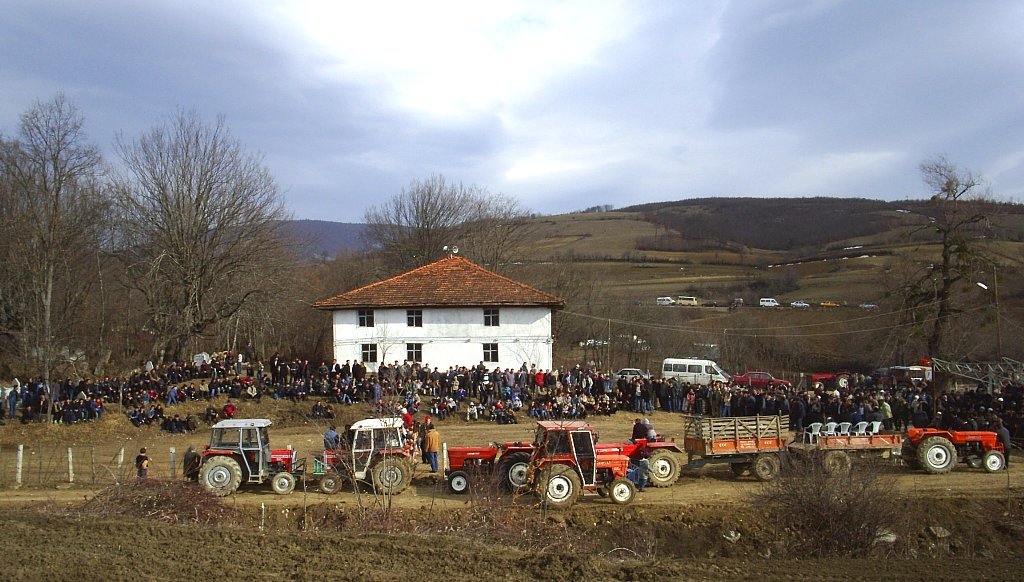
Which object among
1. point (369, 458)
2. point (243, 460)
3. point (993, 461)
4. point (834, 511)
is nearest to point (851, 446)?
point (993, 461)

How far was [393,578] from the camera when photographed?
11.9 m

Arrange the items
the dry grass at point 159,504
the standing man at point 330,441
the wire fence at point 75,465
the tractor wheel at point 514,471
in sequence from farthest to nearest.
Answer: the wire fence at point 75,465 → the standing man at point 330,441 → the tractor wheel at point 514,471 → the dry grass at point 159,504

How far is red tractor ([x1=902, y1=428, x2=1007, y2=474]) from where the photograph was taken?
70.4ft

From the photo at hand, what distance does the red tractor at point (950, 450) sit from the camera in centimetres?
2147

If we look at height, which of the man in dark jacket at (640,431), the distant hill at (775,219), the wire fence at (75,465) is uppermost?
the distant hill at (775,219)

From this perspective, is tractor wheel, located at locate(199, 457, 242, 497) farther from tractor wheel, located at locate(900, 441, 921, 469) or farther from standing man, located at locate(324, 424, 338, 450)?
tractor wheel, located at locate(900, 441, 921, 469)

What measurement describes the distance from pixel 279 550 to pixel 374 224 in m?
60.1

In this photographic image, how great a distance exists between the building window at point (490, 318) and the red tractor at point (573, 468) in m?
19.1

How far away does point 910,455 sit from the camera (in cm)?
2180

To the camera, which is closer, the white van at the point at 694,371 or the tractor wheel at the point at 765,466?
the tractor wheel at the point at 765,466

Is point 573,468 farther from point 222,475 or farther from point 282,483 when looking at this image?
point 222,475

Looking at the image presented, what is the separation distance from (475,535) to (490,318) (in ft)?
77.2

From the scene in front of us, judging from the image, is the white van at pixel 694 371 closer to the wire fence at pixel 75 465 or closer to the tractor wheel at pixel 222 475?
the wire fence at pixel 75 465

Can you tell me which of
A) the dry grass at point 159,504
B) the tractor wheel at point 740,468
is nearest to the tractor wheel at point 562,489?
the tractor wheel at point 740,468
